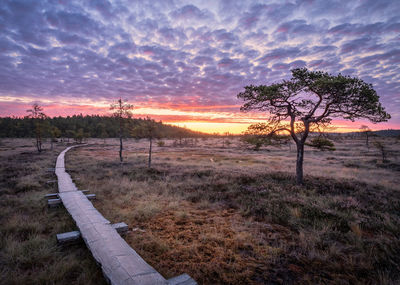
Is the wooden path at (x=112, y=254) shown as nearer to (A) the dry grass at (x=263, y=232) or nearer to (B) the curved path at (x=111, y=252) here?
(B) the curved path at (x=111, y=252)

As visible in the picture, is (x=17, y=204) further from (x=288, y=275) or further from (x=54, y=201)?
(x=288, y=275)

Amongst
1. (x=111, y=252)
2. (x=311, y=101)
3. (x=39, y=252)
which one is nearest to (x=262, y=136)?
(x=311, y=101)

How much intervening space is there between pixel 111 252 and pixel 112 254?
113 millimetres

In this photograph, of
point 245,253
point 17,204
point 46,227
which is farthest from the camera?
point 17,204

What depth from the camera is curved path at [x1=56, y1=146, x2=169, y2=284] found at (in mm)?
3697

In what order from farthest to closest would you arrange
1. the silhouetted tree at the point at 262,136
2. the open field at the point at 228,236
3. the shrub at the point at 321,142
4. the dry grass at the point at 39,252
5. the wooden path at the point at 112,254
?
the silhouetted tree at the point at 262,136 < the shrub at the point at 321,142 < the open field at the point at 228,236 < the dry grass at the point at 39,252 < the wooden path at the point at 112,254

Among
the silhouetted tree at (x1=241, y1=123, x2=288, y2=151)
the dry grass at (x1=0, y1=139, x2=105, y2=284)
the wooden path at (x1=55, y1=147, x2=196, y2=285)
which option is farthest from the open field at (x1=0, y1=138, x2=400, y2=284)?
the silhouetted tree at (x1=241, y1=123, x2=288, y2=151)

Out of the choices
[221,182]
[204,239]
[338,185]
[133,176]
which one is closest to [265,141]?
[221,182]

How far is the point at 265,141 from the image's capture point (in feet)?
41.1

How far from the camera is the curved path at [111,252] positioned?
146 inches

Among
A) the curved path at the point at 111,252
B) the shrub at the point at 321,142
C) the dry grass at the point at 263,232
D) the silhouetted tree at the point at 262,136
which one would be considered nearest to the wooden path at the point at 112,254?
the curved path at the point at 111,252

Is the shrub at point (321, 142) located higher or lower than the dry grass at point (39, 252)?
higher

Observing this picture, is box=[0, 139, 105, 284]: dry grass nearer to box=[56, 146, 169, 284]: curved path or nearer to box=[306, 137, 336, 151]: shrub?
box=[56, 146, 169, 284]: curved path

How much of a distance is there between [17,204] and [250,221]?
397 inches
